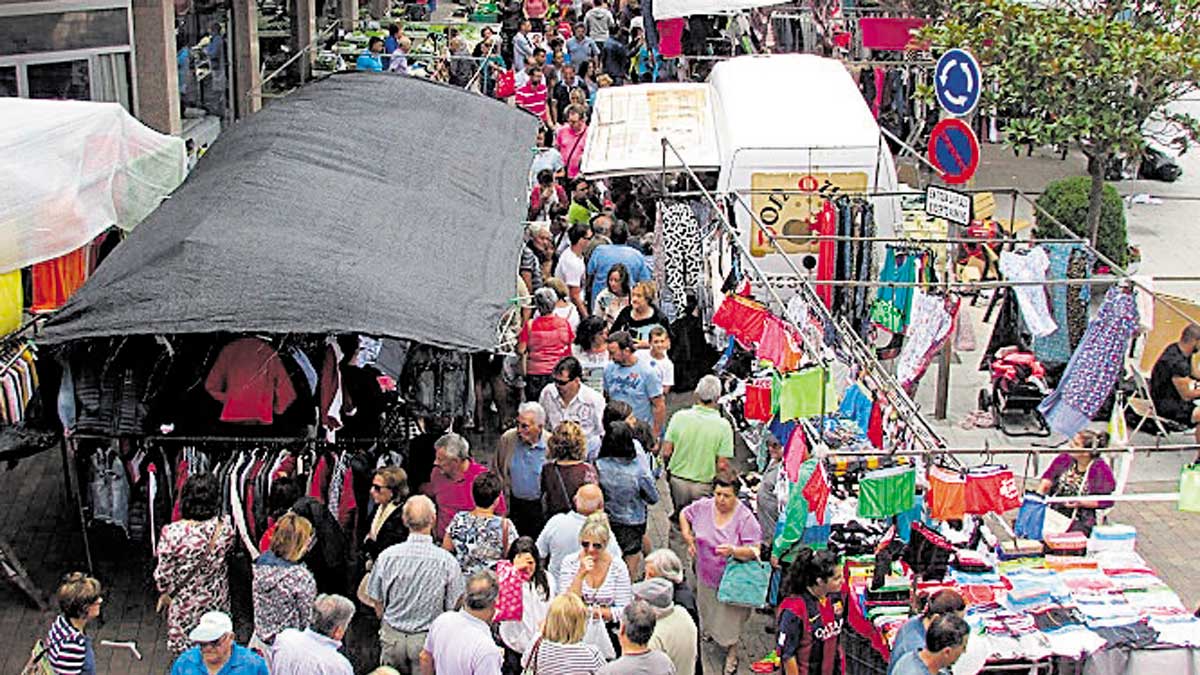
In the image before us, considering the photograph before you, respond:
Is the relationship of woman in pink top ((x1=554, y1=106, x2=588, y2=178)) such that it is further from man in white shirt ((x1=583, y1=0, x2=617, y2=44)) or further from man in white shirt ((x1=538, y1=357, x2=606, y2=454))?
man in white shirt ((x1=583, y1=0, x2=617, y2=44))

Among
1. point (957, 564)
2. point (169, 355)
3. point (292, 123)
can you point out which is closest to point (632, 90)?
point (292, 123)

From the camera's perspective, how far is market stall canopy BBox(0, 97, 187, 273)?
12055 millimetres

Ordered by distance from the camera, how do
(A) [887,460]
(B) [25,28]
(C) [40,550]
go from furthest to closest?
(B) [25,28] → (C) [40,550] → (A) [887,460]

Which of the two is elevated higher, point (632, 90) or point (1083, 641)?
point (632, 90)

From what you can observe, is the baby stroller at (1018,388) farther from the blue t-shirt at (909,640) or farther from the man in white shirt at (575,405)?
the blue t-shirt at (909,640)

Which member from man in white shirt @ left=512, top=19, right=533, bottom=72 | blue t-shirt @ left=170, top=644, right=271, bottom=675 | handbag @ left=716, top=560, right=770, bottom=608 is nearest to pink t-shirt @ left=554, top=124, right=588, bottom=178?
man in white shirt @ left=512, top=19, right=533, bottom=72

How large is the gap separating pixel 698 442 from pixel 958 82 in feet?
15.1

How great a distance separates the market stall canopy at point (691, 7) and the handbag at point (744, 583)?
13.0 metres

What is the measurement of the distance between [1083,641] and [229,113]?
55.5 feet

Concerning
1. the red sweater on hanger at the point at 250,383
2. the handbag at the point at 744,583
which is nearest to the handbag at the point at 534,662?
the handbag at the point at 744,583

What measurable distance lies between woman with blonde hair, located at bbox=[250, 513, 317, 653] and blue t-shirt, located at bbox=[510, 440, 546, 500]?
189cm

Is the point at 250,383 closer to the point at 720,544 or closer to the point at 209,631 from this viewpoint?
the point at 209,631

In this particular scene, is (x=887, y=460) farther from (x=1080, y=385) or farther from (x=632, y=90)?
(x=632, y=90)

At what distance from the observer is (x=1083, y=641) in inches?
358
